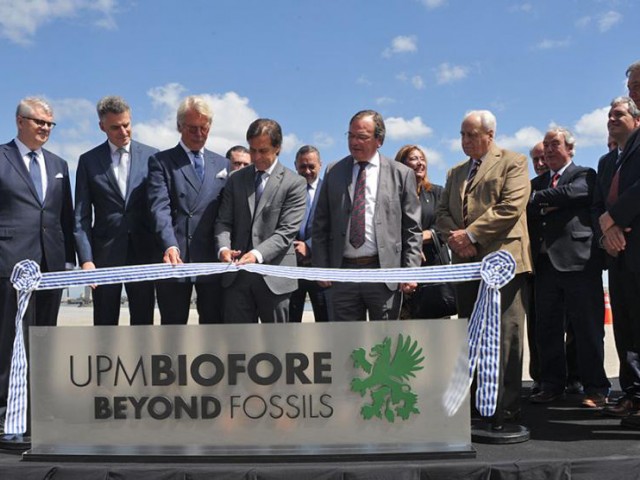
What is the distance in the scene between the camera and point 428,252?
4871 millimetres

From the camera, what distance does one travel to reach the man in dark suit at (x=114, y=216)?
4012 millimetres

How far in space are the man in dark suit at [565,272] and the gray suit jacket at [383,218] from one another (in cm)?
126

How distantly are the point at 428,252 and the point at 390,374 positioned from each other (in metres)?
2.05

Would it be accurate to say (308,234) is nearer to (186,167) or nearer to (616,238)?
(186,167)

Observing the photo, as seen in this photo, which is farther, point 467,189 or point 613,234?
point 467,189

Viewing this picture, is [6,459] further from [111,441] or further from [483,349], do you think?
[483,349]

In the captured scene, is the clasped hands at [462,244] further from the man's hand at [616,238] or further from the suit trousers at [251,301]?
the suit trousers at [251,301]

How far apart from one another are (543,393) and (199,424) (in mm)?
2853

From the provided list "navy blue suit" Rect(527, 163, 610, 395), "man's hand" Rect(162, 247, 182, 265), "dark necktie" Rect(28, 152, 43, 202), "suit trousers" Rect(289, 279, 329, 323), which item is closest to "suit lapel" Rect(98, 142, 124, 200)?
"dark necktie" Rect(28, 152, 43, 202)

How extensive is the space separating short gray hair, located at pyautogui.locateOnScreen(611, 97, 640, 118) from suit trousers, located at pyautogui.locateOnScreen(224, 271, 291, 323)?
2762 mm

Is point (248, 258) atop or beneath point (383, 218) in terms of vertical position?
beneath

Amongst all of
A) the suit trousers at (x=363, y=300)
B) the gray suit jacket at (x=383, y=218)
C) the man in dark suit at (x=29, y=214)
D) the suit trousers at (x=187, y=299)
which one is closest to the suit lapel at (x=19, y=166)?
the man in dark suit at (x=29, y=214)

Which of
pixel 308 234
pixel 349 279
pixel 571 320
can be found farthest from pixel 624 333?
pixel 308 234

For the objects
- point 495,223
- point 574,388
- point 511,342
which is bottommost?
point 574,388
